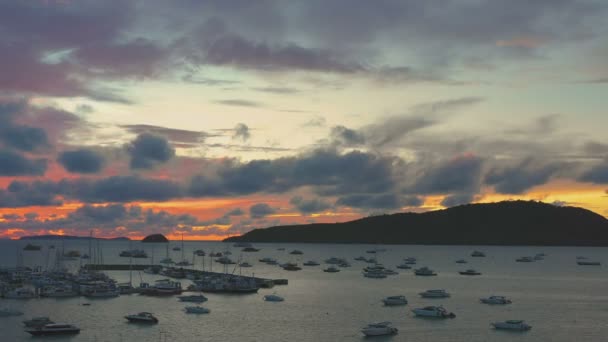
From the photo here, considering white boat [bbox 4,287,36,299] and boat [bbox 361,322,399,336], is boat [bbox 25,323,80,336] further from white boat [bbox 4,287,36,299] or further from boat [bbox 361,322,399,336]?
white boat [bbox 4,287,36,299]

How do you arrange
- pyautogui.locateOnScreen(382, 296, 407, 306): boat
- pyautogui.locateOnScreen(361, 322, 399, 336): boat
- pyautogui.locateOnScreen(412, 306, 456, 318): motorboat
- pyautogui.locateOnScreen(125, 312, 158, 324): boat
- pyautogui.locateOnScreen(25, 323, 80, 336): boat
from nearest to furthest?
pyautogui.locateOnScreen(361, 322, 399, 336): boat < pyautogui.locateOnScreen(25, 323, 80, 336): boat < pyautogui.locateOnScreen(125, 312, 158, 324): boat < pyautogui.locateOnScreen(412, 306, 456, 318): motorboat < pyautogui.locateOnScreen(382, 296, 407, 306): boat

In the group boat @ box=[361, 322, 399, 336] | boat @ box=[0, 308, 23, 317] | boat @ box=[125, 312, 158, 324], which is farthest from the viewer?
boat @ box=[0, 308, 23, 317]

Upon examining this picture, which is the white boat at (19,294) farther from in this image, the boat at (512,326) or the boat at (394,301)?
the boat at (512,326)

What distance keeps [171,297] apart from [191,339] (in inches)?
1616

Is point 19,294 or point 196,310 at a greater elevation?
point 19,294

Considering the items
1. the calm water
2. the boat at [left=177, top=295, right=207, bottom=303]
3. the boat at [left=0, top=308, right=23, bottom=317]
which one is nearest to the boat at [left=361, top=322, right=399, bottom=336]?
the calm water

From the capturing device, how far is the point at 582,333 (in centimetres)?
8394

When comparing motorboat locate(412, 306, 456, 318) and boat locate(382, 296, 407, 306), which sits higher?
boat locate(382, 296, 407, 306)

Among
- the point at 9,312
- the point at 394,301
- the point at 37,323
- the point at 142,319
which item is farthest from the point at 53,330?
the point at 394,301

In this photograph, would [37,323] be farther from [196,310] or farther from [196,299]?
[196,299]

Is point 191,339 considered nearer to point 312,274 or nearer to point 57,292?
point 57,292

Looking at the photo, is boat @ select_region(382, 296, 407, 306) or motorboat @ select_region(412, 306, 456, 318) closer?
motorboat @ select_region(412, 306, 456, 318)

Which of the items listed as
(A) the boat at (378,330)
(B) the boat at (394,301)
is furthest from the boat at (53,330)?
(B) the boat at (394,301)

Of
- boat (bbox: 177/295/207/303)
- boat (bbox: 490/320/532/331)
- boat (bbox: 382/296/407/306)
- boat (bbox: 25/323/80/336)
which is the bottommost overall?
boat (bbox: 490/320/532/331)
